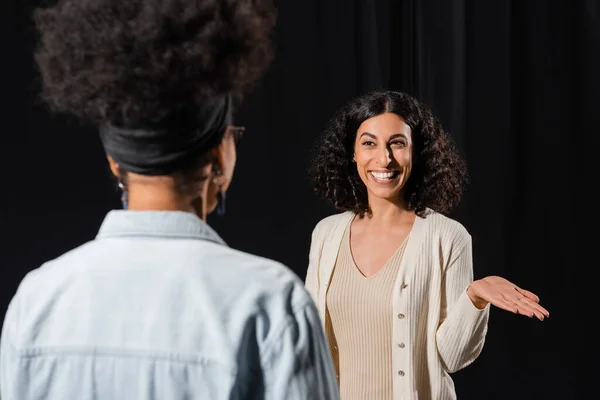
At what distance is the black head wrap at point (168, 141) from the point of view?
2.59ft

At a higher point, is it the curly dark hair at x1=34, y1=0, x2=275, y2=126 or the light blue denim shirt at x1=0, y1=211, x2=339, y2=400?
the curly dark hair at x1=34, y1=0, x2=275, y2=126

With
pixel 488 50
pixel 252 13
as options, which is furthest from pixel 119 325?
pixel 488 50

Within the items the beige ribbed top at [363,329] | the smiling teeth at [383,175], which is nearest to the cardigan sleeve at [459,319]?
the beige ribbed top at [363,329]

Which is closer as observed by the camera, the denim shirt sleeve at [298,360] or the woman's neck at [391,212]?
the denim shirt sleeve at [298,360]

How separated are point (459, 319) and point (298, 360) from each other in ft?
3.87

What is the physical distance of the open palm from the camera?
1.68m

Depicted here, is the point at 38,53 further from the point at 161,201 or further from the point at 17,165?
the point at 17,165

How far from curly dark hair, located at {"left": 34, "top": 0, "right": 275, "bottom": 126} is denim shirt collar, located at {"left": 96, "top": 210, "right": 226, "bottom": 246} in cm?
9

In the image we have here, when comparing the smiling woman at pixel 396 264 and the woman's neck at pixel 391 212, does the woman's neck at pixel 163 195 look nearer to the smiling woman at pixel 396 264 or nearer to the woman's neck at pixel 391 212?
the smiling woman at pixel 396 264

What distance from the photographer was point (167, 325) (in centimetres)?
76

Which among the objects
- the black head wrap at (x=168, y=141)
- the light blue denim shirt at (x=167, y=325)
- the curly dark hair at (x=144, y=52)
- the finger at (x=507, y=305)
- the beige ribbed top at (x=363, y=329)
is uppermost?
the curly dark hair at (x=144, y=52)

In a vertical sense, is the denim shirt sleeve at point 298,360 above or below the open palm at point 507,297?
above

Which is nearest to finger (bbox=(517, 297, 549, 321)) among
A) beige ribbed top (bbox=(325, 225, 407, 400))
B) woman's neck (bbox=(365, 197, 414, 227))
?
beige ribbed top (bbox=(325, 225, 407, 400))

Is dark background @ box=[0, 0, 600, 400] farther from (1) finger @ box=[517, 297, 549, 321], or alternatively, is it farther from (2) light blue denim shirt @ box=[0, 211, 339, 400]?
(2) light blue denim shirt @ box=[0, 211, 339, 400]
